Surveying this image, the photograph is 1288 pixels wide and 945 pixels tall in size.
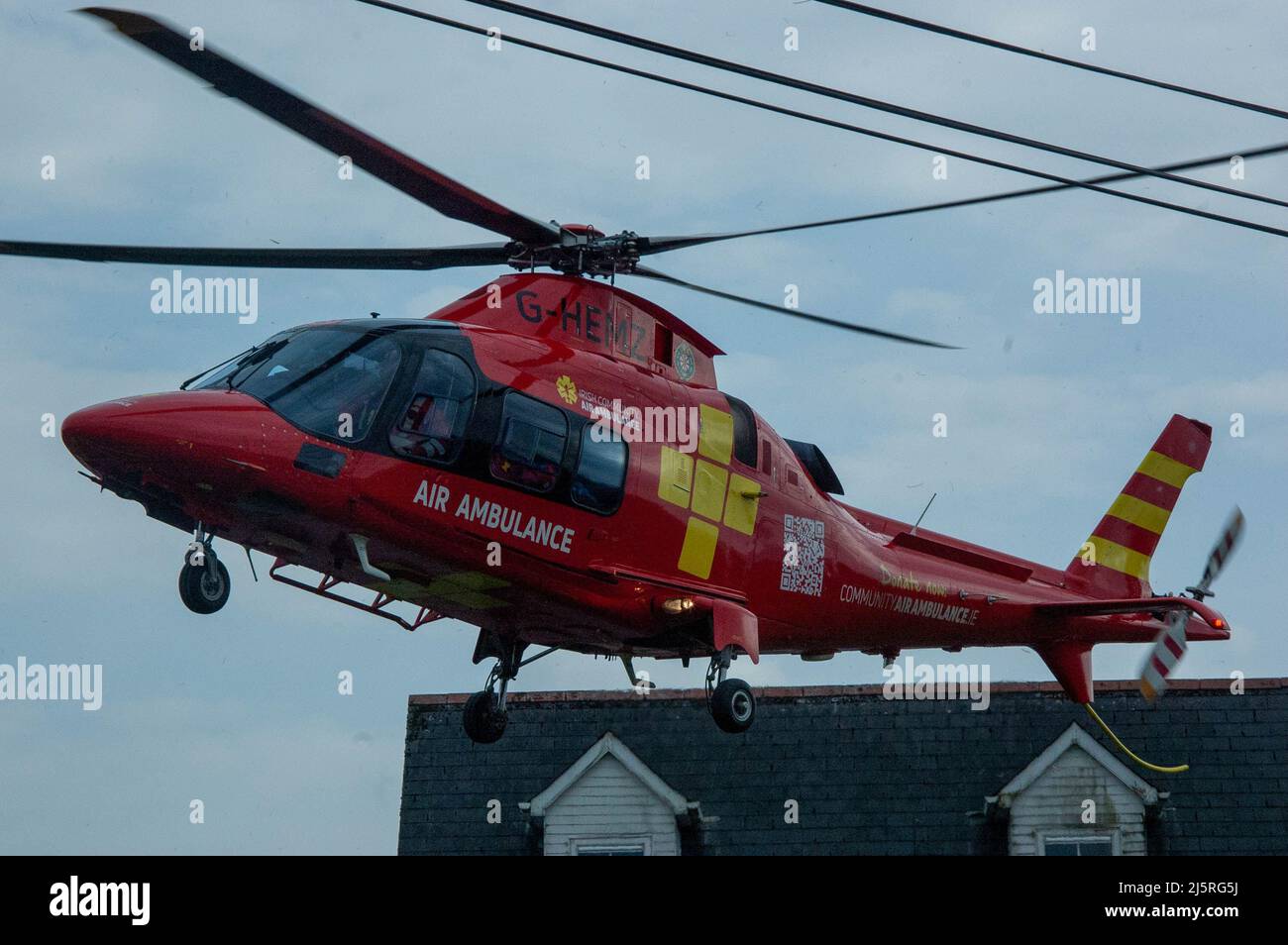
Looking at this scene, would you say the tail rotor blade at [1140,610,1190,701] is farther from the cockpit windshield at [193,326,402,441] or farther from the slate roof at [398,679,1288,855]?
the cockpit windshield at [193,326,402,441]

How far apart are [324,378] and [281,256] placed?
1.46m

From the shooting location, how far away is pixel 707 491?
61.5ft

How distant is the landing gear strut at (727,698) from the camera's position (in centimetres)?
1831

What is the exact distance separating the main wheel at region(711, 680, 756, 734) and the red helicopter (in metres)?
0.02

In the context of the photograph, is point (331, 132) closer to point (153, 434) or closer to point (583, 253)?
point (153, 434)

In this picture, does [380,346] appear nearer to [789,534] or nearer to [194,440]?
[194,440]

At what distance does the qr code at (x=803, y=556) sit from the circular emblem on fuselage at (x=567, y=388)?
10.5ft

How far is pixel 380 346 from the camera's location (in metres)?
16.3

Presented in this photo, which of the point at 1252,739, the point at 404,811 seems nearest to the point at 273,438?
the point at 404,811

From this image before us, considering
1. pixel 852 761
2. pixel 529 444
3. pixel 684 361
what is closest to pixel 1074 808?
pixel 852 761

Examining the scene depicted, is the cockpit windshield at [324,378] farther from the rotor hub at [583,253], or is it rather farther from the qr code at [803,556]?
the qr code at [803,556]

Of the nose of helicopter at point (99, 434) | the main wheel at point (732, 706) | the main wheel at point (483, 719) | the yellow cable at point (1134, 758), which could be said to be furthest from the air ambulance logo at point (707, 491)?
the yellow cable at point (1134, 758)

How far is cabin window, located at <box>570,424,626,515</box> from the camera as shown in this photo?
57.2 feet

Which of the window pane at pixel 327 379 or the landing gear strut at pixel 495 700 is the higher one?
the window pane at pixel 327 379
